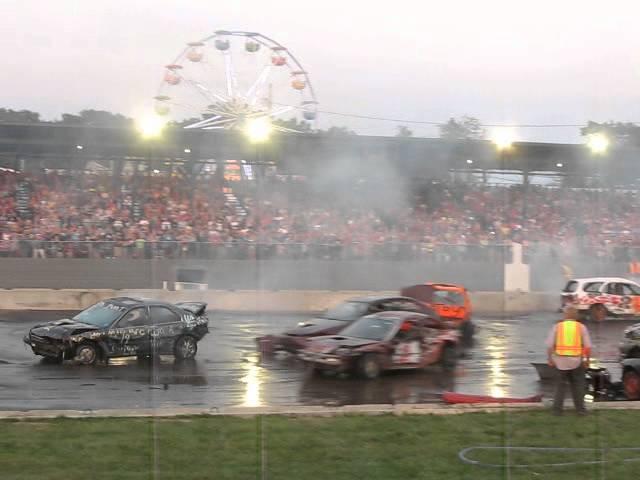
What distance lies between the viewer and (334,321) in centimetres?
1717

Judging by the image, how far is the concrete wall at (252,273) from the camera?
26.2 meters

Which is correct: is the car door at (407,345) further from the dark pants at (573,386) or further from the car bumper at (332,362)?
the dark pants at (573,386)

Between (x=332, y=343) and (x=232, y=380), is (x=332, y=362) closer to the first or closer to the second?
(x=332, y=343)

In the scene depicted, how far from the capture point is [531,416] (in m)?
10.3

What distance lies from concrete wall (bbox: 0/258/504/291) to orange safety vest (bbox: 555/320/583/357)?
55.4ft

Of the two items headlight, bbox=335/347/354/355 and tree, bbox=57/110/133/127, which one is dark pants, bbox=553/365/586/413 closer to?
headlight, bbox=335/347/354/355

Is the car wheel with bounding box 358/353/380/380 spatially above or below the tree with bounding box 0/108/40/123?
below

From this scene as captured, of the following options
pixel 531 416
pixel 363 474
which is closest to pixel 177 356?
pixel 531 416

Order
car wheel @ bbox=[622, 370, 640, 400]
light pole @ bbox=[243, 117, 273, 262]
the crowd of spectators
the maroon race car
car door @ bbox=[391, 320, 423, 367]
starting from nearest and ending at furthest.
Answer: car wheel @ bbox=[622, 370, 640, 400] → the maroon race car → car door @ bbox=[391, 320, 423, 367] → the crowd of spectators → light pole @ bbox=[243, 117, 273, 262]

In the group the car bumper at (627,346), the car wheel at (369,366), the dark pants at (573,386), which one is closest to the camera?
the dark pants at (573,386)

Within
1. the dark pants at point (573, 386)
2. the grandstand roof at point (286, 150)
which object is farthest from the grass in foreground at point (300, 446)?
the grandstand roof at point (286, 150)

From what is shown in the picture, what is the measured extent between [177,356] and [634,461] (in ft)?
33.2

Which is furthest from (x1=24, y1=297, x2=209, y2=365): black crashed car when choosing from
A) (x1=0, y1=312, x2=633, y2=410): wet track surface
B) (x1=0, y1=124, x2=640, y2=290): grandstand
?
(x1=0, y1=124, x2=640, y2=290): grandstand

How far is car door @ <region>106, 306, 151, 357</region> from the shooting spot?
1567 cm
